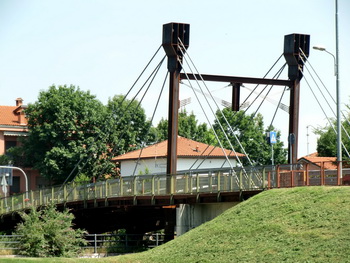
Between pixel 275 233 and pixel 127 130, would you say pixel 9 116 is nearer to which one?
pixel 127 130

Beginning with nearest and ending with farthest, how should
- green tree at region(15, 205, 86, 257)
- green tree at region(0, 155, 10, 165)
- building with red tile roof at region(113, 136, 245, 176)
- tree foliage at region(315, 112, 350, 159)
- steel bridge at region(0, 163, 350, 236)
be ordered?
steel bridge at region(0, 163, 350, 236) → green tree at region(15, 205, 86, 257) → tree foliage at region(315, 112, 350, 159) → building with red tile roof at region(113, 136, 245, 176) → green tree at region(0, 155, 10, 165)

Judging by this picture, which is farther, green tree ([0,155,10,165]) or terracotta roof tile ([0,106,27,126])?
terracotta roof tile ([0,106,27,126])

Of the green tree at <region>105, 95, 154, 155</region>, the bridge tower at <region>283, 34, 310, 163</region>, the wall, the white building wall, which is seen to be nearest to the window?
the green tree at <region>105, 95, 154, 155</region>

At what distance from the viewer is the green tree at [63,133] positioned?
93.9m

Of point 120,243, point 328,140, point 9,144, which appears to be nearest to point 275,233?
point 120,243

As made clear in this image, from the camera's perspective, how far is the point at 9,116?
108000 mm

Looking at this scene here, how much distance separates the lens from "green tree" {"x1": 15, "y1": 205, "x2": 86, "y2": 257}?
1777 inches

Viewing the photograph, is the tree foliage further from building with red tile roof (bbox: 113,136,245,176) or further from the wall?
the wall

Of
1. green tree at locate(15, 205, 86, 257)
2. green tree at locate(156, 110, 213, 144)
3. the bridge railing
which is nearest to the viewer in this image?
the bridge railing

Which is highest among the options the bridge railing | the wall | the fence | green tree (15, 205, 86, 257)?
the bridge railing

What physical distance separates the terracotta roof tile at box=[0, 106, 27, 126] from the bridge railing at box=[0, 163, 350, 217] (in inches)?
1815

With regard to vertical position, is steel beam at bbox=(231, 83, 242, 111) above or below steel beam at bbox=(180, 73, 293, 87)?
below

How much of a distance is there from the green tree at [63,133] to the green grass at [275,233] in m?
56.9

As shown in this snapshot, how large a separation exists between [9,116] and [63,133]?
49.6ft
